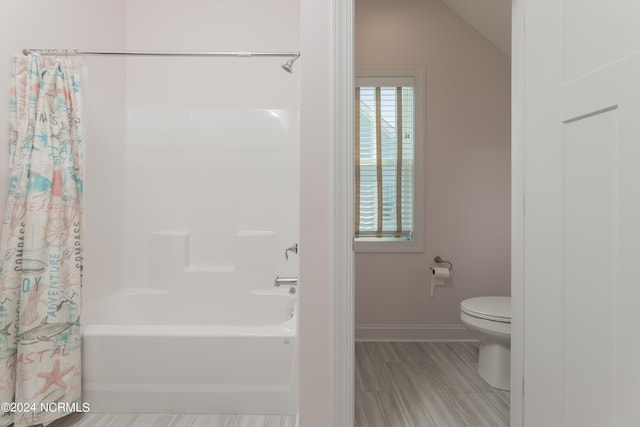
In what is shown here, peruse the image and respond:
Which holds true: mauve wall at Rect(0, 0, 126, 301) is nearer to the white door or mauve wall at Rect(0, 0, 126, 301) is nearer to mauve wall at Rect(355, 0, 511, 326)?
mauve wall at Rect(355, 0, 511, 326)

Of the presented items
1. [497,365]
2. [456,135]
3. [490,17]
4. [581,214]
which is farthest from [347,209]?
[490,17]

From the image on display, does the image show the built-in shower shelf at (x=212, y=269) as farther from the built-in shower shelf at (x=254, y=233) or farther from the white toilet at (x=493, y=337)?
the white toilet at (x=493, y=337)

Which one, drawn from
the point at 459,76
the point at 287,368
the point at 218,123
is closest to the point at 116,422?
the point at 287,368

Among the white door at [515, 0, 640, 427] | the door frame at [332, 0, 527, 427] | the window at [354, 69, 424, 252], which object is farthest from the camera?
the window at [354, 69, 424, 252]

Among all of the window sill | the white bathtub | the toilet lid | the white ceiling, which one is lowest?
the white bathtub

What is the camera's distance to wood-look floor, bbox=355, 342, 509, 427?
5.48 feet

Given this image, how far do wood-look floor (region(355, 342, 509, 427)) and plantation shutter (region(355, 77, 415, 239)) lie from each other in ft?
2.85

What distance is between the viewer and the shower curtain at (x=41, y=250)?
1.52m

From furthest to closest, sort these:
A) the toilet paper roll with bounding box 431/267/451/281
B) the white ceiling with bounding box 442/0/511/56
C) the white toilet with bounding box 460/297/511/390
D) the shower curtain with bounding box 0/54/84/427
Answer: the toilet paper roll with bounding box 431/267/451/281, the white ceiling with bounding box 442/0/511/56, the white toilet with bounding box 460/297/511/390, the shower curtain with bounding box 0/54/84/427

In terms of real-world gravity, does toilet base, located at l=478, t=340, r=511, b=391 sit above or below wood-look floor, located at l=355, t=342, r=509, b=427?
above

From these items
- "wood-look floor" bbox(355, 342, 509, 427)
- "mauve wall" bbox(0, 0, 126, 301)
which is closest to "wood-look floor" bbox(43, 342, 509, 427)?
"wood-look floor" bbox(355, 342, 509, 427)

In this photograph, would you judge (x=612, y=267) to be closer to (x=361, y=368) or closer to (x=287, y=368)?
(x=287, y=368)

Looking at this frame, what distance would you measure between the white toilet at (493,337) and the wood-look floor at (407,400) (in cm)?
7

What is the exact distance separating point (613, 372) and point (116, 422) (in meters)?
1.94
